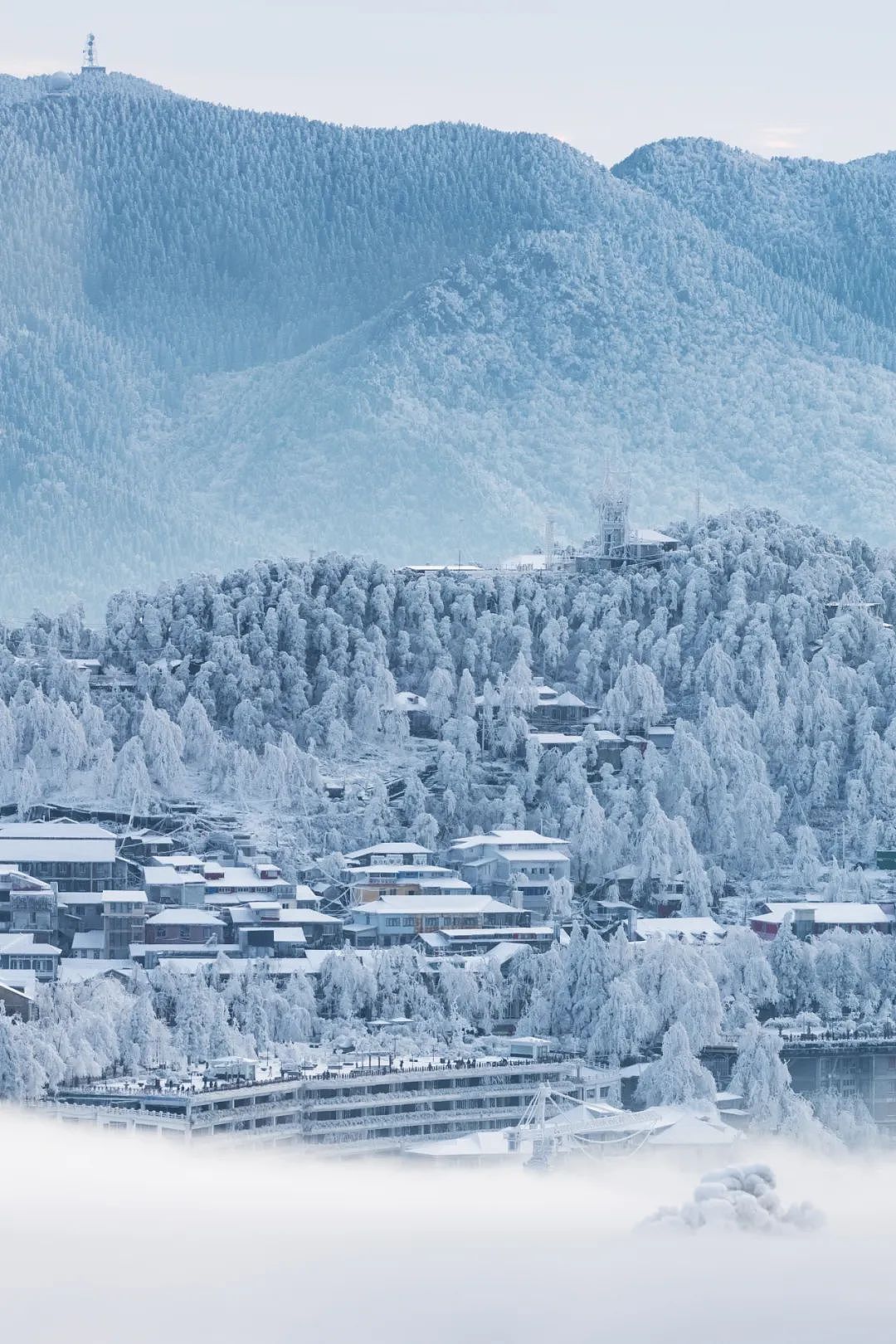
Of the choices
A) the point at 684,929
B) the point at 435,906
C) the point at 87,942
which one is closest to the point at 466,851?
the point at 435,906

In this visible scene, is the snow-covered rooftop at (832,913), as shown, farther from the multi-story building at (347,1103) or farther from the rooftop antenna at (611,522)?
the rooftop antenna at (611,522)

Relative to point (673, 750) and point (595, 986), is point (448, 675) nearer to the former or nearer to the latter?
point (673, 750)

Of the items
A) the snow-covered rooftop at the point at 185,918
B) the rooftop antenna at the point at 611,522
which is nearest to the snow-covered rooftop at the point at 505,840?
the snow-covered rooftop at the point at 185,918

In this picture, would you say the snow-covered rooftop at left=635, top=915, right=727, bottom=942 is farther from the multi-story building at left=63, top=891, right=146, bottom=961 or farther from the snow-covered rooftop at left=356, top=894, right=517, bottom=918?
the multi-story building at left=63, top=891, right=146, bottom=961

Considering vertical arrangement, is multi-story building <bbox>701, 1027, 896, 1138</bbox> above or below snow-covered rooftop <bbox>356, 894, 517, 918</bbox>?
below

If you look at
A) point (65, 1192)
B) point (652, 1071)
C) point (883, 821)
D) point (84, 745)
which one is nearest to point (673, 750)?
point (883, 821)

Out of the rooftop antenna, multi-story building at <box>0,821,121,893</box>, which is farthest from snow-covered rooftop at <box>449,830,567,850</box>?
the rooftop antenna
